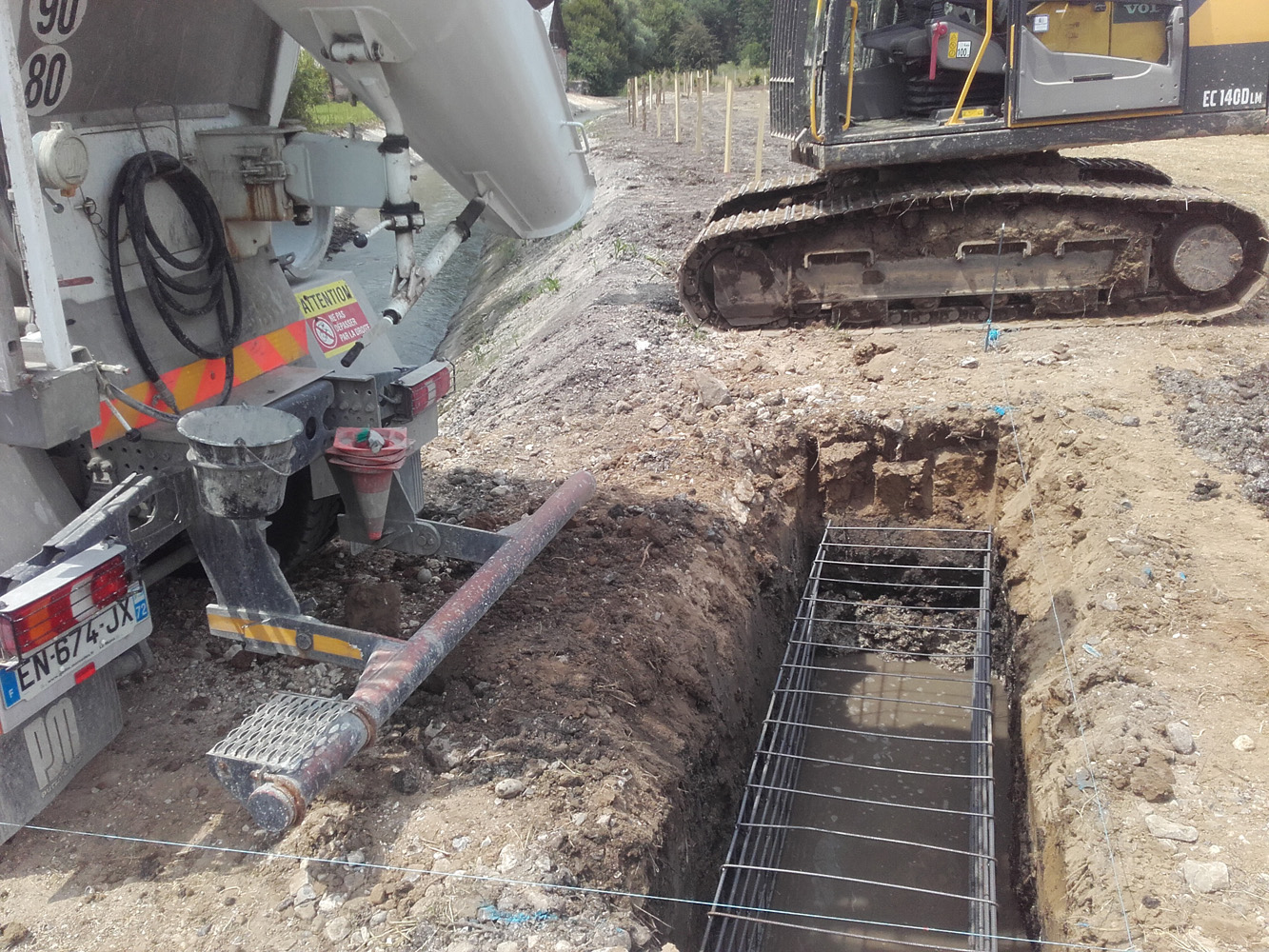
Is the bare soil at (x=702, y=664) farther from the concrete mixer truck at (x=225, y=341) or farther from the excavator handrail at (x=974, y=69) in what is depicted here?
Answer: the excavator handrail at (x=974, y=69)

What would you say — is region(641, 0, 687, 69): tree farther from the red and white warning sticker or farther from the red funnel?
the red funnel

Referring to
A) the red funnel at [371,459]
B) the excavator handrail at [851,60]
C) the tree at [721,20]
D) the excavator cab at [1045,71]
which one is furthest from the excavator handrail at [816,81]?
the tree at [721,20]

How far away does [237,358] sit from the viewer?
373 cm

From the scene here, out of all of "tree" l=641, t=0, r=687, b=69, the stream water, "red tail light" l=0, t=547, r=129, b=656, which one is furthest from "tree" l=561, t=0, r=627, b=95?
"red tail light" l=0, t=547, r=129, b=656

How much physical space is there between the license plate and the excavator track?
566 centimetres

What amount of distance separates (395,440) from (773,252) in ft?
16.8

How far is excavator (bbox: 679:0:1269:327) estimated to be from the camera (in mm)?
7035

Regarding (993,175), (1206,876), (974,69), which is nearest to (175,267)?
(1206,876)

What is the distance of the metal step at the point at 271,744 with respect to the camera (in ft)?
8.54

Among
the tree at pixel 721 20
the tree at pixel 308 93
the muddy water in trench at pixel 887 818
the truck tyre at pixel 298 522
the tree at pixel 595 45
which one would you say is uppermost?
the tree at pixel 721 20

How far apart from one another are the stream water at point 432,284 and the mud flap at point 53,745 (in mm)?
7938

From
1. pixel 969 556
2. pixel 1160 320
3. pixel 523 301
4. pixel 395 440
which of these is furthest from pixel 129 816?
pixel 523 301

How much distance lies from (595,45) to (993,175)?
40005 millimetres

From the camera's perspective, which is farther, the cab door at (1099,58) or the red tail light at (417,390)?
the cab door at (1099,58)
